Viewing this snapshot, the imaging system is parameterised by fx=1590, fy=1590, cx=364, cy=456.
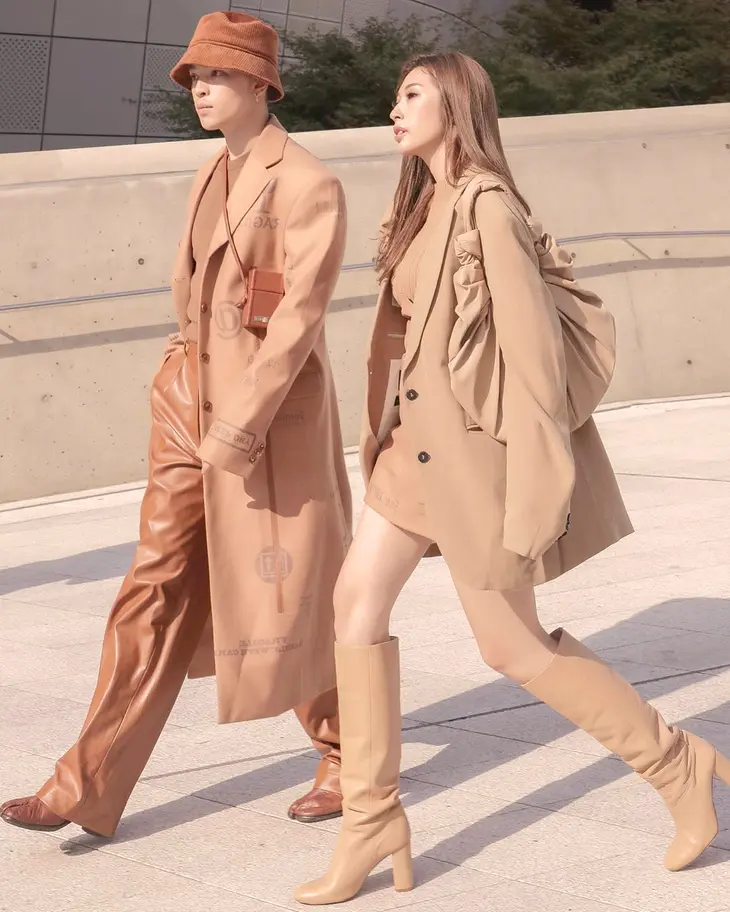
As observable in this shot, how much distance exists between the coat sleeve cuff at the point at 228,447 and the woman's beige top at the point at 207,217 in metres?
0.36

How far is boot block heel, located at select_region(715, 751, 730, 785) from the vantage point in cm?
381

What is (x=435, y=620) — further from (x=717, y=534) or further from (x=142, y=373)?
(x=142, y=373)

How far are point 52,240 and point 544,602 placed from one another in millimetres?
4669

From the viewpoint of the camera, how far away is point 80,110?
21516 millimetres

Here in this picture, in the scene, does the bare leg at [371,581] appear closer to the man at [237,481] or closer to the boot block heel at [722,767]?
the man at [237,481]

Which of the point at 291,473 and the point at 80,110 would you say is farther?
the point at 80,110

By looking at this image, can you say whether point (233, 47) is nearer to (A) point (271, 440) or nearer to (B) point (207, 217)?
(B) point (207, 217)

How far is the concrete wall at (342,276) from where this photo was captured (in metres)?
9.91

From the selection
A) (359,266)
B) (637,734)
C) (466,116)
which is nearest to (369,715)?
(637,734)

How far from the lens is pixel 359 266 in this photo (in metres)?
11.0

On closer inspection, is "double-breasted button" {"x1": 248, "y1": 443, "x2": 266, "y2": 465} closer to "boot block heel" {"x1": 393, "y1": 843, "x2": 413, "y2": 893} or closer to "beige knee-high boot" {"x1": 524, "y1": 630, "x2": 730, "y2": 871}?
"beige knee-high boot" {"x1": 524, "y1": 630, "x2": 730, "y2": 871}

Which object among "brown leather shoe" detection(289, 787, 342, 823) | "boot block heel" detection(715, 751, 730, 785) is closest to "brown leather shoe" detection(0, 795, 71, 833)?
"brown leather shoe" detection(289, 787, 342, 823)

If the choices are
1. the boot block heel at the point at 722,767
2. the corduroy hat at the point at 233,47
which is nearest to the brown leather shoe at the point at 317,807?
the boot block heel at the point at 722,767

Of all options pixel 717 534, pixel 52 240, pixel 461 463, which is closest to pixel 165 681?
pixel 461 463
